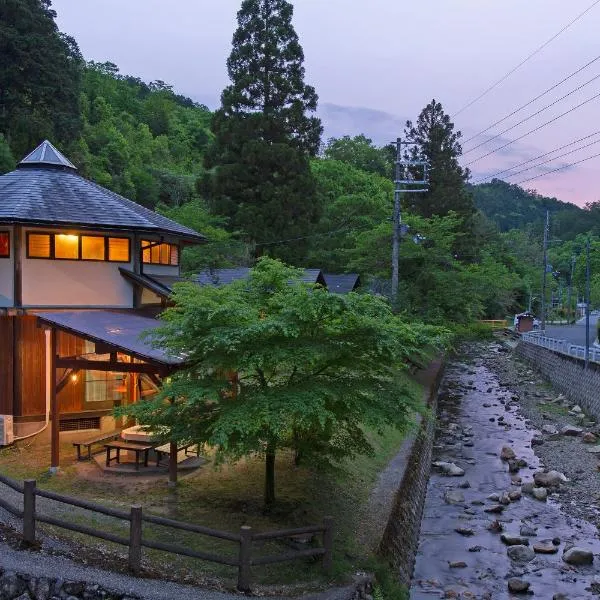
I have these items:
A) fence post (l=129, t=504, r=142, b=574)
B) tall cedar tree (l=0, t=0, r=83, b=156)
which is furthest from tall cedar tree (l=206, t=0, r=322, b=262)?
fence post (l=129, t=504, r=142, b=574)

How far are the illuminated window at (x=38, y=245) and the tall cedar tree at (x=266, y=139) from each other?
19.1 meters

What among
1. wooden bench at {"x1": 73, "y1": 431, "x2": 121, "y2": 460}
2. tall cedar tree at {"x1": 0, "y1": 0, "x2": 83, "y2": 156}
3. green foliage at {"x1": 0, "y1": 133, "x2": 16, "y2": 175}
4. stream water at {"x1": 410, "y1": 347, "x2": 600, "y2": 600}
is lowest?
stream water at {"x1": 410, "y1": 347, "x2": 600, "y2": 600}

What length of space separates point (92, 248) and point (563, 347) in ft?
87.3

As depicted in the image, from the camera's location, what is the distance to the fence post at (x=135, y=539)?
7766 millimetres

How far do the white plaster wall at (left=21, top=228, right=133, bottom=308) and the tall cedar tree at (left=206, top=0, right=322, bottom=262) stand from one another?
18.2m

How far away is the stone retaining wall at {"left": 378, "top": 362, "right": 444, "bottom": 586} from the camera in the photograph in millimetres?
10580

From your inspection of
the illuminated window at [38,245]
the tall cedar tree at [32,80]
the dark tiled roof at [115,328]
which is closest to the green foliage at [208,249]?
the tall cedar tree at [32,80]

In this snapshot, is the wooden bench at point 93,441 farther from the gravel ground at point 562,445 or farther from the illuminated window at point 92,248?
the gravel ground at point 562,445

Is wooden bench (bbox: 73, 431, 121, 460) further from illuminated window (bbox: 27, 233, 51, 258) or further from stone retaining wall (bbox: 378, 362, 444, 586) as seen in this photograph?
stone retaining wall (bbox: 378, 362, 444, 586)

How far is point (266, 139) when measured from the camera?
3459 cm

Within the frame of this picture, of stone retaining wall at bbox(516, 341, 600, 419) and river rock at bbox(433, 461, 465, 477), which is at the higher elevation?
stone retaining wall at bbox(516, 341, 600, 419)

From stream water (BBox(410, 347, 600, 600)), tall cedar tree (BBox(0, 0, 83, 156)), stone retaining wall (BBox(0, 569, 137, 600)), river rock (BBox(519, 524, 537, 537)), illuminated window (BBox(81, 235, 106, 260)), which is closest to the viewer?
stone retaining wall (BBox(0, 569, 137, 600))

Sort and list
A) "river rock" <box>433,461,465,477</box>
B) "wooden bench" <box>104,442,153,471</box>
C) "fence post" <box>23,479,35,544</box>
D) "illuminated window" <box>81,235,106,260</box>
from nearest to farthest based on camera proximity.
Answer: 1. "fence post" <box>23,479,35,544</box>
2. "wooden bench" <box>104,442,153,471</box>
3. "illuminated window" <box>81,235,106,260</box>
4. "river rock" <box>433,461,465,477</box>

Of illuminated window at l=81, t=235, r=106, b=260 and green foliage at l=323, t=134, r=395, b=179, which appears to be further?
green foliage at l=323, t=134, r=395, b=179
